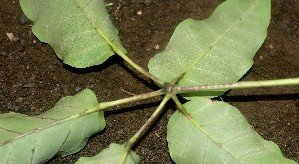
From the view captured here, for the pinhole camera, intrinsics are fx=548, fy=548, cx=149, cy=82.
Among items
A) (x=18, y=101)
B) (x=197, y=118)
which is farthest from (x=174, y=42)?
(x=18, y=101)

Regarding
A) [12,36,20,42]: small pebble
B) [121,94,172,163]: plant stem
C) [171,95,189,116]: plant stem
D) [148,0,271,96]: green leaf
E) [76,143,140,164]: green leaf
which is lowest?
[76,143,140,164]: green leaf

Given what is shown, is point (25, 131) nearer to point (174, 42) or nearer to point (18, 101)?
point (18, 101)

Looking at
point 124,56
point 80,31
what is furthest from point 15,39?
point 124,56

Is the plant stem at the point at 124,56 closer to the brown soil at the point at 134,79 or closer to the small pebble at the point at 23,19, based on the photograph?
the brown soil at the point at 134,79

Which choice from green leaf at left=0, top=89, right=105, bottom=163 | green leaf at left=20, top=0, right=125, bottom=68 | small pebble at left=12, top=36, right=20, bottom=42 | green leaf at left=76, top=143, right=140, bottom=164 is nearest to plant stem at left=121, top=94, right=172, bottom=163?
green leaf at left=76, top=143, right=140, bottom=164

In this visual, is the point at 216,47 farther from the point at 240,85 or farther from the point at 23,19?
the point at 23,19

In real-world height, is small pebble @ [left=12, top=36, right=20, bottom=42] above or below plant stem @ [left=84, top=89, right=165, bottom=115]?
above

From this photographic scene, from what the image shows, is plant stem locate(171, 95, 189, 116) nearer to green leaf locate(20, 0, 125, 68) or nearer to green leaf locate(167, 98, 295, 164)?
green leaf locate(167, 98, 295, 164)
